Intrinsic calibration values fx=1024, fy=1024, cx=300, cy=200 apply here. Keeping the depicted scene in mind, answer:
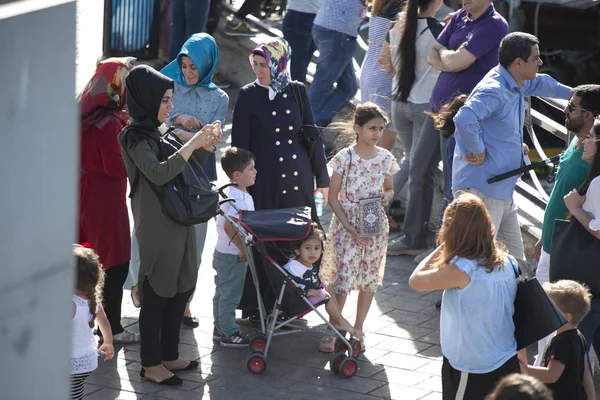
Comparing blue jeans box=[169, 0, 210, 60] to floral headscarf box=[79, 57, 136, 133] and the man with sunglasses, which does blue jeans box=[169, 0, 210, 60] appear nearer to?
floral headscarf box=[79, 57, 136, 133]

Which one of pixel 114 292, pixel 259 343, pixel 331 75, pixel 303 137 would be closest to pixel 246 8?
pixel 331 75

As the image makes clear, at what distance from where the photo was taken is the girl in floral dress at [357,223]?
6.38 m

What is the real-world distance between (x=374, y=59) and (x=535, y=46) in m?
2.44

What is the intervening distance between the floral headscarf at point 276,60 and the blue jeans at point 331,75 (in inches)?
107

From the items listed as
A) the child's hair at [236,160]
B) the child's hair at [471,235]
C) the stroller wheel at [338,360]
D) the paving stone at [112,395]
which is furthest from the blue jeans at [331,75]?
the child's hair at [471,235]

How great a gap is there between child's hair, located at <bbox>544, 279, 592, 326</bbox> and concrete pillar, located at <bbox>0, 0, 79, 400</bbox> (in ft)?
9.64

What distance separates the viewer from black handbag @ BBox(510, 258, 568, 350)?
4.42 meters

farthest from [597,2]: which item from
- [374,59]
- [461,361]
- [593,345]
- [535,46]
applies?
[461,361]

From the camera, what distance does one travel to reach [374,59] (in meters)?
8.43

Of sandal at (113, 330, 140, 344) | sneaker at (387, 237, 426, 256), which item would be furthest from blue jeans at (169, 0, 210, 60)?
sandal at (113, 330, 140, 344)

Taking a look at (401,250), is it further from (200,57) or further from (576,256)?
(576,256)

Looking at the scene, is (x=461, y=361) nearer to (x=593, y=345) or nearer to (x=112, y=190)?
(x=593, y=345)

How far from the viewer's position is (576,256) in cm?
539

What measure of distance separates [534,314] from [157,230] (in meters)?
2.09
